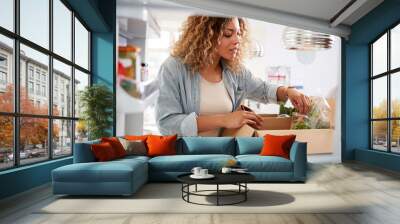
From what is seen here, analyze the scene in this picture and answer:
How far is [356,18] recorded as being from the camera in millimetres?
8852

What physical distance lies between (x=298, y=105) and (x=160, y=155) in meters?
3.15

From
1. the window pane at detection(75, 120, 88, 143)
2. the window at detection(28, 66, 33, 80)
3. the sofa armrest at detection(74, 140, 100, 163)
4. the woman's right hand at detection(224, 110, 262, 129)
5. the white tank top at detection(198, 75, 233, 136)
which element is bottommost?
the sofa armrest at detection(74, 140, 100, 163)

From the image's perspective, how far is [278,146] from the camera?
6305mm

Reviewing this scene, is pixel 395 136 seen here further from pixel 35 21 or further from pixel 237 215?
pixel 35 21

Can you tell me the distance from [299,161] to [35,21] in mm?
4215

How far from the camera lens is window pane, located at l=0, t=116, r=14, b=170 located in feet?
15.8

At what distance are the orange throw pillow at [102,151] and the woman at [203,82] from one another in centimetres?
172

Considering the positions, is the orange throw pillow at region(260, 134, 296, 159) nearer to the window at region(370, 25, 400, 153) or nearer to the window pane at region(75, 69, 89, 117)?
the window at region(370, 25, 400, 153)

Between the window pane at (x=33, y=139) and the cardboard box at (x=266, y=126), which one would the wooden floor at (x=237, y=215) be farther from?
the cardboard box at (x=266, y=126)

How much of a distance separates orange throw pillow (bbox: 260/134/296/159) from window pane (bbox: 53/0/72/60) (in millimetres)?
3652

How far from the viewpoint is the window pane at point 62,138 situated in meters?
6.63

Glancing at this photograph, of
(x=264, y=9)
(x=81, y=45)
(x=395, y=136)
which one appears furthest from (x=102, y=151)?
(x=395, y=136)

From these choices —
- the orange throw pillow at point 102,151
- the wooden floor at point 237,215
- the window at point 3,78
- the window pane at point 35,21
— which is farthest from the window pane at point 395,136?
the window at point 3,78

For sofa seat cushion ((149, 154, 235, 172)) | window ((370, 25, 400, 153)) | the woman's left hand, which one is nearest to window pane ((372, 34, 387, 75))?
window ((370, 25, 400, 153))
